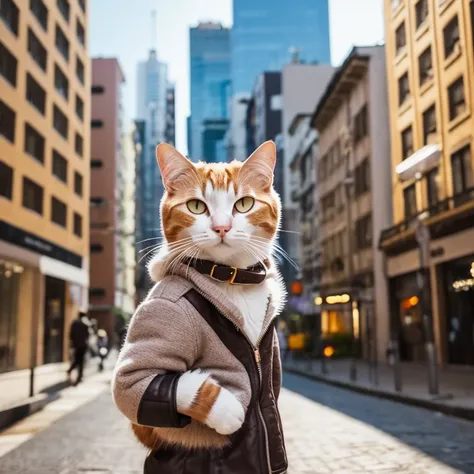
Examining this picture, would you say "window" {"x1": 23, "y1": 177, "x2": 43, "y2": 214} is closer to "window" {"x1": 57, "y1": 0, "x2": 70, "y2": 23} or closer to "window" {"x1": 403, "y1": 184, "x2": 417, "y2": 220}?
"window" {"x1": 57, "y1": 0, "x2": 70, "y2": 23}

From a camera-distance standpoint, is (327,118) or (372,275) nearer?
(372,275)

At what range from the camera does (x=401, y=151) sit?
92.2 feet

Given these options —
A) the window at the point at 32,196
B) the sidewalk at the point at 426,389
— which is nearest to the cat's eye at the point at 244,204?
the sidewalk at the point at 426,389

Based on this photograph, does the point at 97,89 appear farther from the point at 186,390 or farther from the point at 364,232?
the point at 186,390

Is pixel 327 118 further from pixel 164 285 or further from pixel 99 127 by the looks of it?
pixel 164 285

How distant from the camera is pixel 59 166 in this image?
1366 inches

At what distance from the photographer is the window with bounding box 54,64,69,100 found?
1355 inches

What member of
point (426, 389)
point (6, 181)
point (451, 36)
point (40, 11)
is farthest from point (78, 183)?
point (426, 389)

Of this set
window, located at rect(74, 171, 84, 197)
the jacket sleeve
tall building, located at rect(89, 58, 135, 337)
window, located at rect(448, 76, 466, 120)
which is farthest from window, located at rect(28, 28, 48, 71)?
tall building, located at rect(89, 58, 135, 337)

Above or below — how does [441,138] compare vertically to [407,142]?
below

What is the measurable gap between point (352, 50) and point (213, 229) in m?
34.8

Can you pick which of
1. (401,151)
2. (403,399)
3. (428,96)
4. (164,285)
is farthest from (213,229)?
(401,151)

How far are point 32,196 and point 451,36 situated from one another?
18008mm

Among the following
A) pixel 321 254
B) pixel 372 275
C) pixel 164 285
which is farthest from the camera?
pixel 321 254
